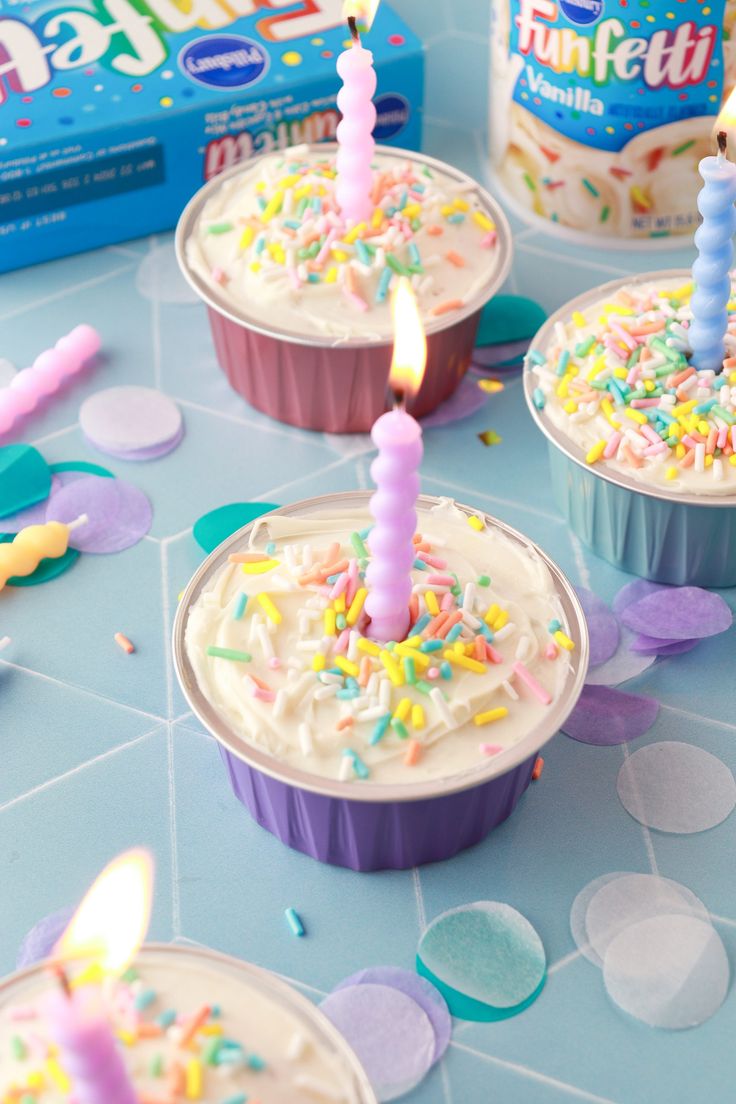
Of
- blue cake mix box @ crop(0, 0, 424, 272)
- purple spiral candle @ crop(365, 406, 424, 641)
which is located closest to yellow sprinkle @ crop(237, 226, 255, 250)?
blue cake mix box @ crop(0, 0, 424, 272)

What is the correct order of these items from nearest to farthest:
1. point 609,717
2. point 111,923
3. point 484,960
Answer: point 111,923
point 484,960
point 609,717

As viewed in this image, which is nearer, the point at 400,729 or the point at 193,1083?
the point at 193,1083

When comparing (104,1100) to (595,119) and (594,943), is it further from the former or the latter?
(595,119)

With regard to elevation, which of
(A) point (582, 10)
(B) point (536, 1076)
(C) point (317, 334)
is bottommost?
(B) point (536, 1076)

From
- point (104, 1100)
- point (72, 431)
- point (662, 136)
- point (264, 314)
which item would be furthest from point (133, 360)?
point (104, 1100)

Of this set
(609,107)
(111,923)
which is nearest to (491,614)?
(111,923)

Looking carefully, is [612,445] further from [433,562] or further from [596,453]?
[433,562]

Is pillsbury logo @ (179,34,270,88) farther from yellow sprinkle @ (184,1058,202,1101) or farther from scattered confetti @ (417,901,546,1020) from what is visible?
yellow sprinkle @ (184,1058,202,1101)
